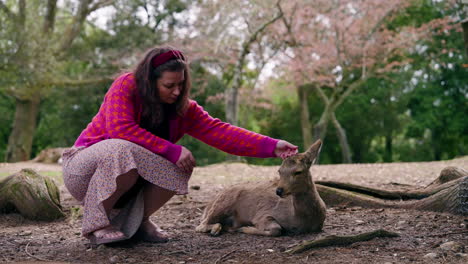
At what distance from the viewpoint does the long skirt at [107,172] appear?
3.26 meters

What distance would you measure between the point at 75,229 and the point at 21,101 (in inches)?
593

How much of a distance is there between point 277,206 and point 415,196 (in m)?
1.91

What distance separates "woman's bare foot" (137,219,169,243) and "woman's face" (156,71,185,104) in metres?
1.00

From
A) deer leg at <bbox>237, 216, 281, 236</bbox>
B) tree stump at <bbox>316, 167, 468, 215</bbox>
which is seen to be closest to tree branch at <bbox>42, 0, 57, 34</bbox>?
tree stump at <bbox>316, 167, 468, 215</bbox>

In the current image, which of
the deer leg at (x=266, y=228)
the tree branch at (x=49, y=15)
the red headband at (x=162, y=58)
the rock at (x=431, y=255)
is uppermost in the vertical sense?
the tree branch at (x=49, y=15)

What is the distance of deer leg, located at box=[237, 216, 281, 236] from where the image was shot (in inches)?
152

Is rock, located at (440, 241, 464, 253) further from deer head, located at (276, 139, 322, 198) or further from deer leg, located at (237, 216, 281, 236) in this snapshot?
deer leg, located at (237, 216, 281, 236)

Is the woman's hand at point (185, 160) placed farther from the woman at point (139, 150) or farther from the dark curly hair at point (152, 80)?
the dark curly hair at point (152, 80)

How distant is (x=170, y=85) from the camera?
11.3ft

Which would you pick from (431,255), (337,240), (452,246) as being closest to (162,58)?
(337,240)

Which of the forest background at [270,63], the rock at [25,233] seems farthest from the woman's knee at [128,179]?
the forest background at [270,63]

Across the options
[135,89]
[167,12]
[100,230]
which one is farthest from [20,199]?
[167,12]

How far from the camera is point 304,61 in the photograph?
57.9 ft

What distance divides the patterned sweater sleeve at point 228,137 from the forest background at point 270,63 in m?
10.3
